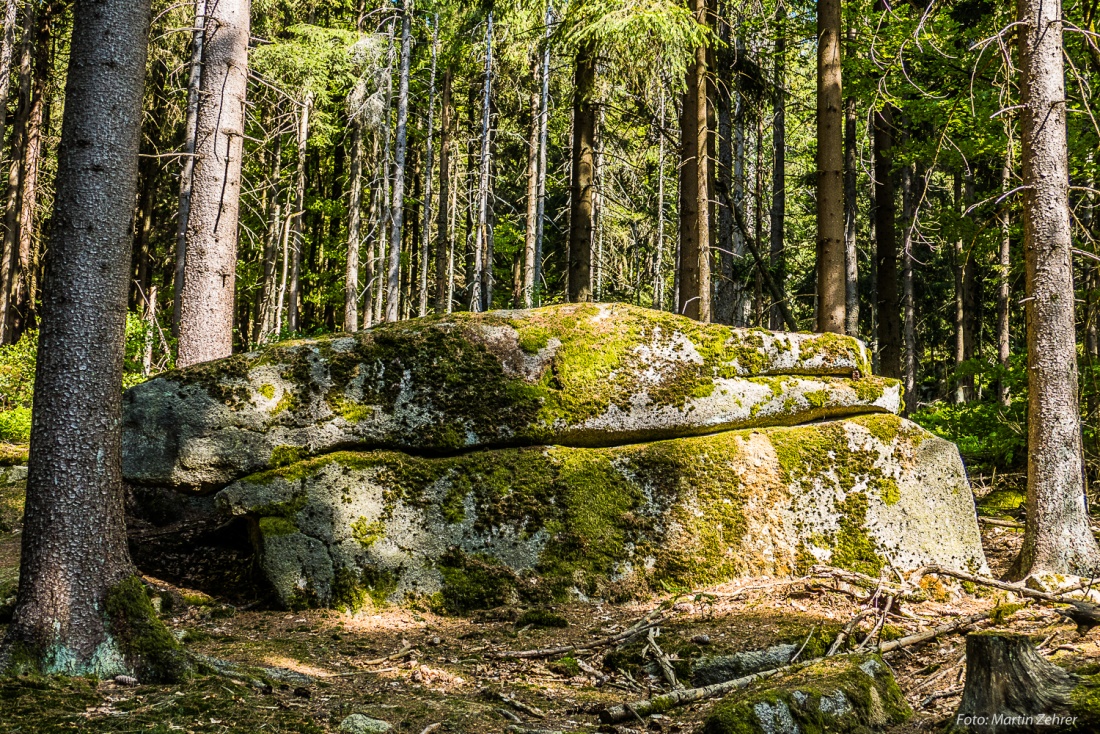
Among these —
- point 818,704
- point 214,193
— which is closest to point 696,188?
point 214,193

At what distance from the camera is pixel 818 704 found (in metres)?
3.50

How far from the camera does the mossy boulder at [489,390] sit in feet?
19.9

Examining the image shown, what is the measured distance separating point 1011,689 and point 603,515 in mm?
3645

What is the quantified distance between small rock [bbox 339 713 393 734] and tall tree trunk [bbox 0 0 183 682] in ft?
3.25

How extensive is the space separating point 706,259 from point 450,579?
257 inches

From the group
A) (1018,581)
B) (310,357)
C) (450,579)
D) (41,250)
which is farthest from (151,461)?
(41,250)

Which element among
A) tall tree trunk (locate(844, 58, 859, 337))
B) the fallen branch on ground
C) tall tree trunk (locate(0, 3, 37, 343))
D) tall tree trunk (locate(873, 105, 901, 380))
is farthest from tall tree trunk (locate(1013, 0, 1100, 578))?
tall tree trunk (locate(0, 3, 37, 343))

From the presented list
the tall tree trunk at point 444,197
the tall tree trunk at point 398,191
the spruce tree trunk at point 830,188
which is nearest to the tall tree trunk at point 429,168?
the tall tree trunk at point 444,197

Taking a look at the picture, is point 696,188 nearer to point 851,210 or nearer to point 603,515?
point 603,515

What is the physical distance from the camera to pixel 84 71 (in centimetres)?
388

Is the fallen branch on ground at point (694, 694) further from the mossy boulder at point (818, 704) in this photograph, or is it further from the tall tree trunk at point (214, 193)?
the tall tree trunk at point (214, 193)

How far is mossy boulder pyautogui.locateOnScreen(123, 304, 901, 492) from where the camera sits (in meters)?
6.06

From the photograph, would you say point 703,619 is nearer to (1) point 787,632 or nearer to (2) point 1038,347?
(1) point 787,632

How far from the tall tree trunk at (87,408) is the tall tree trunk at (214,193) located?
3619 millimetres
